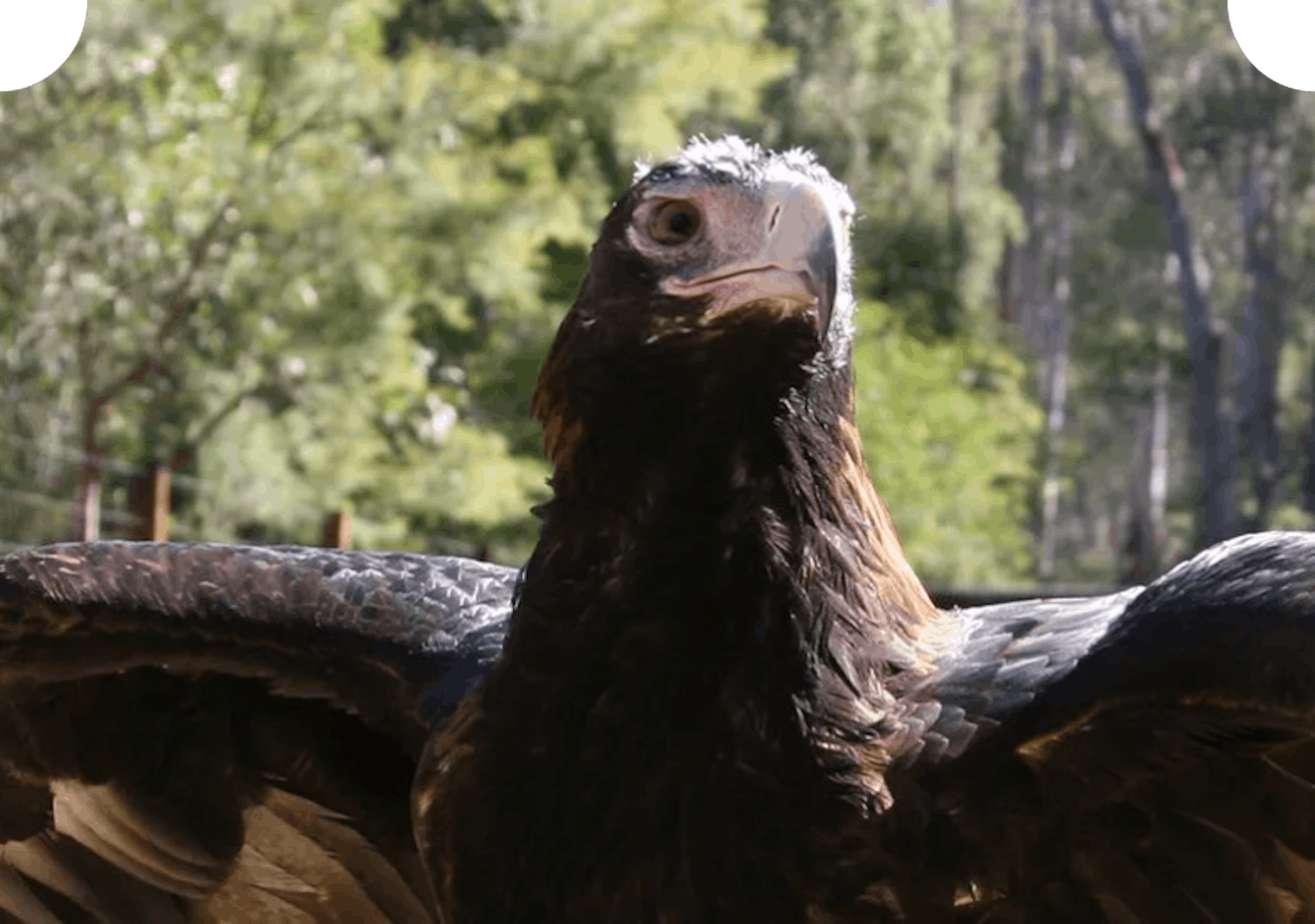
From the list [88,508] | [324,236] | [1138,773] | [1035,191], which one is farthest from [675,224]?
[1035,191]

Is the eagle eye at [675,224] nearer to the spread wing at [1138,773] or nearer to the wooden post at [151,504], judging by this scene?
the spread wing at [1138,773]

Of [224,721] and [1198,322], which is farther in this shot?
[1198,322]

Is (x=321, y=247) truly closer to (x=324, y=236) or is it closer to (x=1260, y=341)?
(x=324, y=236)

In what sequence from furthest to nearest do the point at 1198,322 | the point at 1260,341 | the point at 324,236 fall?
the point at 1260,341, the point at 1198,322, the point at 324,236

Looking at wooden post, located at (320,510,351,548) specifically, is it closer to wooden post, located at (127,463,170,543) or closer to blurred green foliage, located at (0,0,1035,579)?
wooden post, located at (127,463,170,543)

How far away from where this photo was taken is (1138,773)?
2.57 meters

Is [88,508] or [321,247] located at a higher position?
[321,247]

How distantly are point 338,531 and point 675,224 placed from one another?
7.96 meters

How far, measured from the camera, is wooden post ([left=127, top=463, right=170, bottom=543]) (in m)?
8.90

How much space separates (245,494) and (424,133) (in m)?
2.75

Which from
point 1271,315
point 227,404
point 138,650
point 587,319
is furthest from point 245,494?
point 1271,315

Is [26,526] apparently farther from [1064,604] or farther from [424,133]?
[1064,604]

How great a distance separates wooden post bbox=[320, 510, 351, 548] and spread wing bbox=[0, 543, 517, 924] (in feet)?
20.6

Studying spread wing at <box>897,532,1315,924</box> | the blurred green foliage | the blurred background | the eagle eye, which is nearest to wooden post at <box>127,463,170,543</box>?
the blurred background
